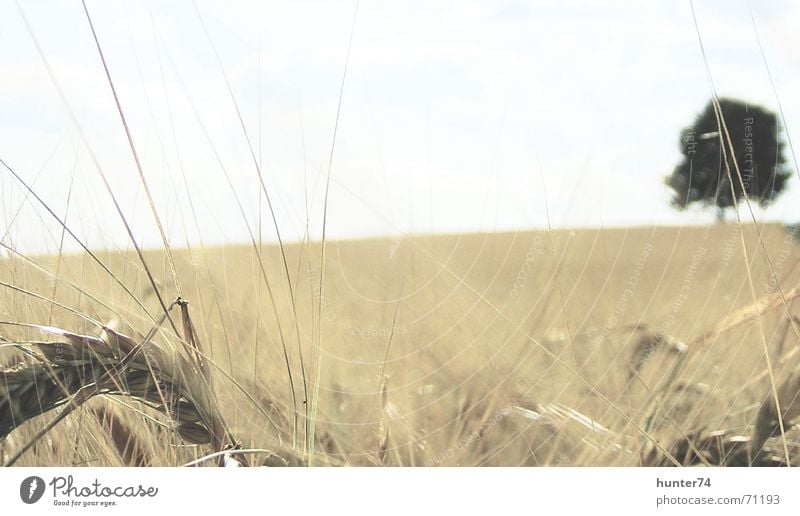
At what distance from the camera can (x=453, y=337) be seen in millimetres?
679

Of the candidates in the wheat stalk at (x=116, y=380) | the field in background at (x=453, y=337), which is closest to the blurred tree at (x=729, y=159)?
the field in background at (x=453, y=337)

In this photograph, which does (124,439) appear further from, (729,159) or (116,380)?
(729,159)

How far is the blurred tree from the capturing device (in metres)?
0.73

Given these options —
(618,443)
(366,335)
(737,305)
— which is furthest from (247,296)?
(737,305)

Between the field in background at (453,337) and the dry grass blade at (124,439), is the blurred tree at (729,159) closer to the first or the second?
the field in background at (453,337)

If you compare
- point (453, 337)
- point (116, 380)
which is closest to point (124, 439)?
point (116, 380)

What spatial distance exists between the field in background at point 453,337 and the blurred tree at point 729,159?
0.11 ft

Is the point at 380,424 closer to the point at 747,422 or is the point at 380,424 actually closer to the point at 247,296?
the point at 247,296

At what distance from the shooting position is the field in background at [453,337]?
62cm

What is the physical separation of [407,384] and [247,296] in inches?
6.2

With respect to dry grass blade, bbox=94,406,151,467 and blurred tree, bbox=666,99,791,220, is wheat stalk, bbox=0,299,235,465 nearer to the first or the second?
dry grass blade, bbox=94,406,151,467

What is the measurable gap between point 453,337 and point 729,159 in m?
0.32

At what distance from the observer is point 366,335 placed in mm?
705
